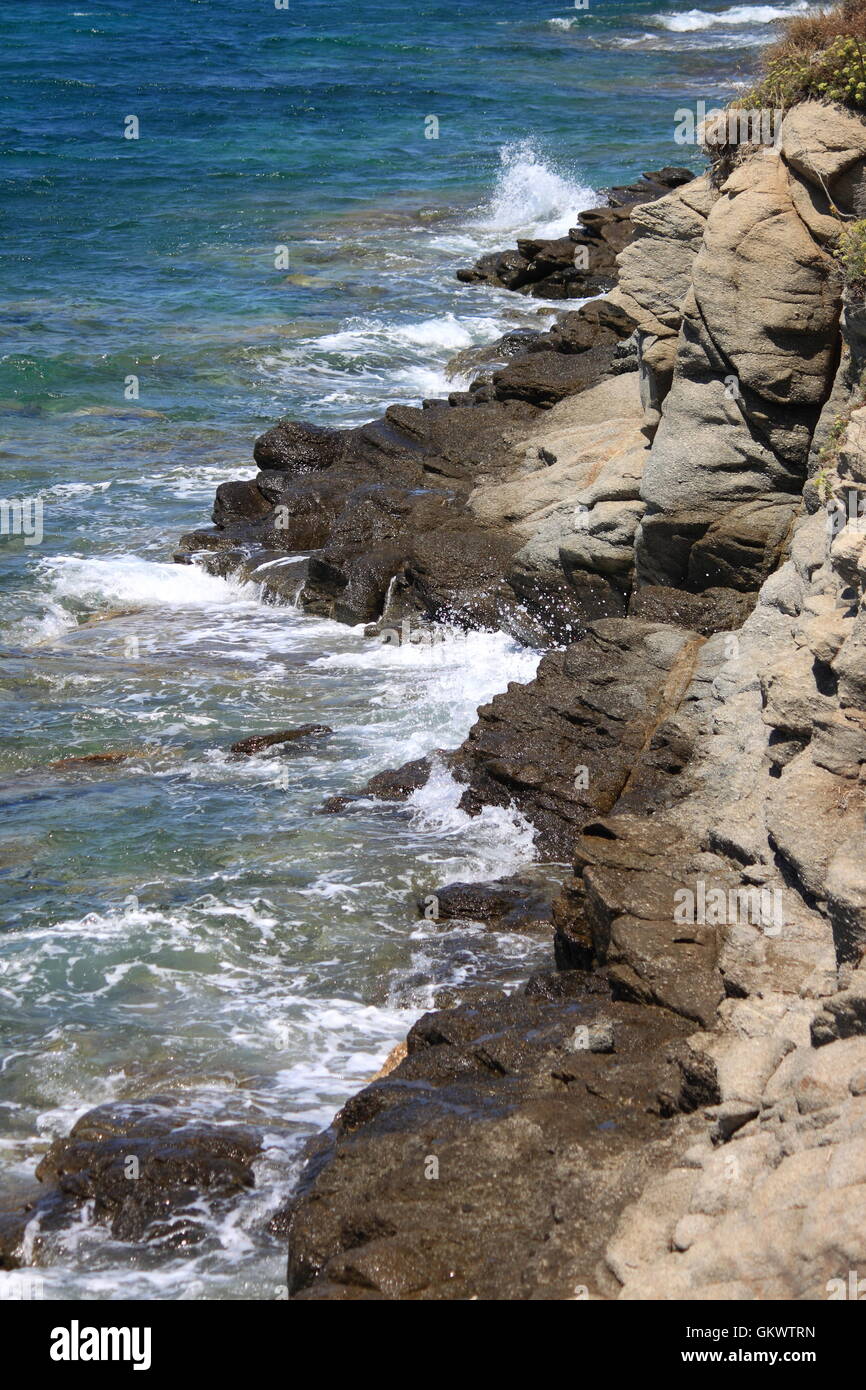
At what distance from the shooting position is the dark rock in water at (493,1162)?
766 cm

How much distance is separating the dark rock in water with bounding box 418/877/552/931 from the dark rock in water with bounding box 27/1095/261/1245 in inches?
121

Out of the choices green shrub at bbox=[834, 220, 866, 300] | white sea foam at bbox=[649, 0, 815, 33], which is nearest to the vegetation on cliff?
green shrub at bbox=[834, 220, 866, 300]

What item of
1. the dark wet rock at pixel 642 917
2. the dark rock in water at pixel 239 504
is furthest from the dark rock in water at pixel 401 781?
the dark rock in water at pixel 239 504

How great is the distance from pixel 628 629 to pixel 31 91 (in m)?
45.5

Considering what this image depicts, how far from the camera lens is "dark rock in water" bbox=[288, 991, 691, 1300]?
7660mm

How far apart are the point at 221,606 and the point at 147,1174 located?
11.7 meters

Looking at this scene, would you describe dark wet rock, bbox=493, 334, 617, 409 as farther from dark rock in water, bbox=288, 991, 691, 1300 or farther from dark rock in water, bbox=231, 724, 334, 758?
dark rock in water, bbox=288, 991, 691, 1300

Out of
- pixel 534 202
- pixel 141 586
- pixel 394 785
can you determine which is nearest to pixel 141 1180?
pixel 394 785

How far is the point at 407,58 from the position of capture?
59906mm

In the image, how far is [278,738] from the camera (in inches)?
639

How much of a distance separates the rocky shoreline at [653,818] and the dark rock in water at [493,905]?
1.7 inches

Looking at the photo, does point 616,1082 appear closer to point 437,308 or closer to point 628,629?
point 628,629

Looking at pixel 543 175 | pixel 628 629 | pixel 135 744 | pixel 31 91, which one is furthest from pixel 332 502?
pixel 31 91

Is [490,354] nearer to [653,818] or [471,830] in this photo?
[471,830]
